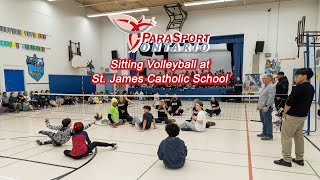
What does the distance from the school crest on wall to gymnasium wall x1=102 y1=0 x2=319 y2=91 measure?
400 inches

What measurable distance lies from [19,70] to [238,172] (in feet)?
48.9

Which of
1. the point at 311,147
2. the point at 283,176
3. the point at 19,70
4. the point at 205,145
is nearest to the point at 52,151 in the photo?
the point at 205,145

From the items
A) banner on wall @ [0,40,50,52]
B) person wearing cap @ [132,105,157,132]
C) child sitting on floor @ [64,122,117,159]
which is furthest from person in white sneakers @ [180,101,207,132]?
banner on wall @ [0,40,50,52]

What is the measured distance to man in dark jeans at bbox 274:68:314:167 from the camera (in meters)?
4.09

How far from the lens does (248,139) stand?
6.41m

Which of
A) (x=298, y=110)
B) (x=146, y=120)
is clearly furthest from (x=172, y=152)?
(x=146, y=120)

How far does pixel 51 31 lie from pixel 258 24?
15996 mm

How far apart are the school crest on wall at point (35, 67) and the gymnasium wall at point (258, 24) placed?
10.2m

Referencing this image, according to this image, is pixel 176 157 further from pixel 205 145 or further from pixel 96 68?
pixel 96 68

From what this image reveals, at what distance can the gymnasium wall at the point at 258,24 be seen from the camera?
16.6m

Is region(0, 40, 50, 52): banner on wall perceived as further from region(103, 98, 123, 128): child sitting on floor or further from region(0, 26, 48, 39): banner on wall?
region(103, 98, 123, 128): child sitting on floor

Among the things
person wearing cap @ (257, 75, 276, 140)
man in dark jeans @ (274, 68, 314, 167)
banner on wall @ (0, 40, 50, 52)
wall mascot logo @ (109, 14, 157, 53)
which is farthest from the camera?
banner on wall @ (0, 40, 50, 52)

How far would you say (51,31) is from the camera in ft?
54.8

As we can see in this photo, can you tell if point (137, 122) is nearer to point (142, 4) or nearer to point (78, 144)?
point (78, 144)
